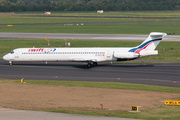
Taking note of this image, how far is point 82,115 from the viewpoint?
20781 millimetres

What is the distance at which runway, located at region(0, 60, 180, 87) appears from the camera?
37.7 m

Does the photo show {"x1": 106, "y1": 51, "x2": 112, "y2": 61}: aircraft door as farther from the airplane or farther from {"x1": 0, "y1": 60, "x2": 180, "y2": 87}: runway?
{"x1": 0, "y1": 60, "x2": 180, "y2": 87}: runway

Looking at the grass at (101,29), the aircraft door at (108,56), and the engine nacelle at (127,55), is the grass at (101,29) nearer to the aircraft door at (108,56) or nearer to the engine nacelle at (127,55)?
the engine nacelle at (127,55)

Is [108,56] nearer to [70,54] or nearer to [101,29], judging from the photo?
[70,54]

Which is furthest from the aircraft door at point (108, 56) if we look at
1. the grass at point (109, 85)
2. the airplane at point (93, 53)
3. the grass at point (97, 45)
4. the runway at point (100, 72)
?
the grass at point (109, 85)

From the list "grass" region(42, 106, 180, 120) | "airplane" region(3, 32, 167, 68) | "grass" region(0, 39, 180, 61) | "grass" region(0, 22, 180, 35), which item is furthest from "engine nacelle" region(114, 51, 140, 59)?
"grass" region(0, 22, 180, 35)

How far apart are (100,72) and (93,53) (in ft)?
17.8

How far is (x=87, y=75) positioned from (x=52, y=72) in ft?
19.2

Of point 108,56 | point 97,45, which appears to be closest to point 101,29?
point 97,45

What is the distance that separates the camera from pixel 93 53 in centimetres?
4772

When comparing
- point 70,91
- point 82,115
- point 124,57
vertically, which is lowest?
point 82,115

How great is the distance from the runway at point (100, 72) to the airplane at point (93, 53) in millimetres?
1390

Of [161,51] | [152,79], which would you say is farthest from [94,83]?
[161,51]

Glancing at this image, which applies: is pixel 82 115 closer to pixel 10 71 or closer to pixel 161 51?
pixel 10 71
